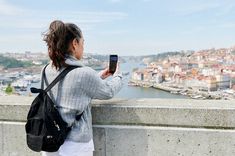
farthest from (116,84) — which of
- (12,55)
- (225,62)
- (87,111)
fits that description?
(225,62)

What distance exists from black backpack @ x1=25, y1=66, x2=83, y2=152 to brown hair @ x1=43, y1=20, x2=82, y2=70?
0.31 feet

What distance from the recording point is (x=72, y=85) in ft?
7.79

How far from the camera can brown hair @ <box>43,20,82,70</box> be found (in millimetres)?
2342

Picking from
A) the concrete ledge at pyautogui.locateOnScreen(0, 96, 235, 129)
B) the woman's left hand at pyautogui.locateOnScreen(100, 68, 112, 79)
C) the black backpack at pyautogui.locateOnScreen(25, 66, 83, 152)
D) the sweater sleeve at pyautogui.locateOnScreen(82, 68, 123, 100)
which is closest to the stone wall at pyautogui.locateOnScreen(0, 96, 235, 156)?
the concrete ledge at pyautogui.locateOnScreen(0, 96, 235, 129)

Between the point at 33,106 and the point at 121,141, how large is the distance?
78 centimetres

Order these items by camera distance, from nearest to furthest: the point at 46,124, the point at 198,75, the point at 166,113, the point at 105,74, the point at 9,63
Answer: the point at 46,124 < the point at 166,113 < the point at 105,74 < the point at 9,63 < the point at 198,75

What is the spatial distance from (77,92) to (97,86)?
13cm

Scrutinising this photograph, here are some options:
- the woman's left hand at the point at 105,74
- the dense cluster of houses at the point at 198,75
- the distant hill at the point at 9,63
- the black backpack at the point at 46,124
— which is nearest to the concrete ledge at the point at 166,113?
the woman's left hand at the point at 105,74

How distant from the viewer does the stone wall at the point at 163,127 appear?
8.65 feet

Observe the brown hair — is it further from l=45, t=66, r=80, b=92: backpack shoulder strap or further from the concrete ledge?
the concrete ledge

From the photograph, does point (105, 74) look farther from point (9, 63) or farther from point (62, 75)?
point (9, 63)

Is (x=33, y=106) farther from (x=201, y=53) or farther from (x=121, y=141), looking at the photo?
(x=201, y=53)

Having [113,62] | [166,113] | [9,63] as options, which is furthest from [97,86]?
[9,63]

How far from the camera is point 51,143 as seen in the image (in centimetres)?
238
